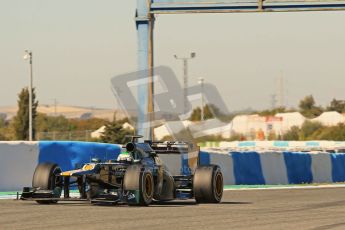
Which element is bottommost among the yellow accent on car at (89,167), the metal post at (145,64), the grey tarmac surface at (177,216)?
the grey tarmac surface at (177,216)

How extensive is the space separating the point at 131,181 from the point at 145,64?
18618 millimetres

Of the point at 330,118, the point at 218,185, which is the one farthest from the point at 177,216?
the point at 330,118

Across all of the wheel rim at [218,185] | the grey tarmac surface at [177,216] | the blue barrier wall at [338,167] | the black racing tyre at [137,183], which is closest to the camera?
the grey tarmac surface at [177,216]

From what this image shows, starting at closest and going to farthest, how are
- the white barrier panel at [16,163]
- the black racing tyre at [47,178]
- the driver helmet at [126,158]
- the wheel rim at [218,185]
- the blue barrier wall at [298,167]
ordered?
the black racing tyre at [47,178] → the driver helmet at [126,158] → the wheel rim at [218,185] → the white barrier panel at [16,163] → the blue barrier wall at [298,167]

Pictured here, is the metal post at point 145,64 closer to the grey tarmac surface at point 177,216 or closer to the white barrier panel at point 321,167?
the white barrier panel at point 321,167

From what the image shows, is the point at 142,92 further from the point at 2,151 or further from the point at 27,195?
the point at 27,195

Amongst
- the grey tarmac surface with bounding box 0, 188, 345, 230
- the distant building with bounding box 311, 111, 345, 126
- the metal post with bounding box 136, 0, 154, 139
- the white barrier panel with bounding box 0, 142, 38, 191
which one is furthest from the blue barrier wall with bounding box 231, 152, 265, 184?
the distant building with bounding box 311, 111, 345, 126

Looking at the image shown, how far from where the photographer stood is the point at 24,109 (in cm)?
9488

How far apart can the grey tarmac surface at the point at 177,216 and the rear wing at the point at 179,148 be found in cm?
92

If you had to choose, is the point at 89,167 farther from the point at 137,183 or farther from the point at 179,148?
the point at 179,148

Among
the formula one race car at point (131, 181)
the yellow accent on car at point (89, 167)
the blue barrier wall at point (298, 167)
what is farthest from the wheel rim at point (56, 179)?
the blue barrier wall at point (298, 167)

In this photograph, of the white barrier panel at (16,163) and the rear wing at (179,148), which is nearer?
the rear wing at (179,148)

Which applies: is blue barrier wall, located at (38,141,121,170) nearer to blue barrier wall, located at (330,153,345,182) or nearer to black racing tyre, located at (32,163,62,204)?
black racing tyre, located at (32,163,62,204)

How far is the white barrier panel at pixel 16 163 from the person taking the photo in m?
24.2
